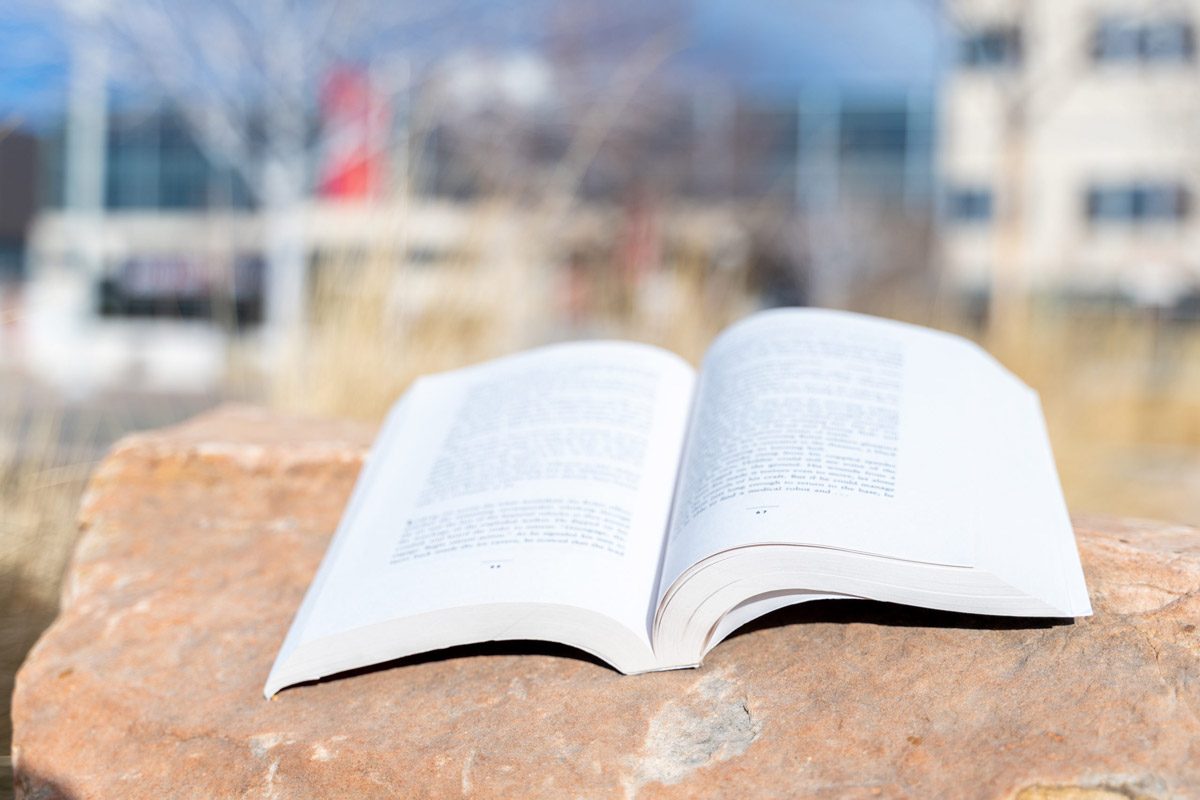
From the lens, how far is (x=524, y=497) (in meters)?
1.09

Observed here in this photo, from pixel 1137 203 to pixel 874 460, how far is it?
70.4 feet

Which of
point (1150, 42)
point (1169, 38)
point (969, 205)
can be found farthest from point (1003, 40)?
point (969, 205)

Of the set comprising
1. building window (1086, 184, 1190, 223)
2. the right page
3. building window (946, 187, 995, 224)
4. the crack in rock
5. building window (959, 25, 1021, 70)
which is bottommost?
building window (946, 187, 995, 224)

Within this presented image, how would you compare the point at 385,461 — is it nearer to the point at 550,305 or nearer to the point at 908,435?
the point at 908,435

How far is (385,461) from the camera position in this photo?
1297mm

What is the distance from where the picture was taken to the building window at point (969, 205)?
20.7 m

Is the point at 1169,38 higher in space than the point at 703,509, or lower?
lower

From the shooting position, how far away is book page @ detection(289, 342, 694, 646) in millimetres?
992

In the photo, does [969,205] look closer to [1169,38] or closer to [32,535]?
[1169,38]

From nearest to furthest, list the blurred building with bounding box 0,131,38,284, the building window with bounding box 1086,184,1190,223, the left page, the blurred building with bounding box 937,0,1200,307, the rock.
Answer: the rock → the left page → the blurred building with bounding box 0,131,38,284 → the blurred building with bounding box 937,0,1200,307 → the building window with bounding box 1086,184,1190,223

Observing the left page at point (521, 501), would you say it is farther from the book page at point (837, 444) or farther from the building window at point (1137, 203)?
the building window at point (1137, 203)

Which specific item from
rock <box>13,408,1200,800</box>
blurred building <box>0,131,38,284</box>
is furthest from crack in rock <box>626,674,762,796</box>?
blurred building <box>0,131,38,284</box>

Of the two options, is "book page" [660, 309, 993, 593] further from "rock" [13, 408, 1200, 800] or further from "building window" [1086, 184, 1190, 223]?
"building window" [1086, 184, 1190, 223]

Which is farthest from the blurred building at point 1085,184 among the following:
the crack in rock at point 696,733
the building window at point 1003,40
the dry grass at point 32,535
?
the crack in rock at point 696,733
